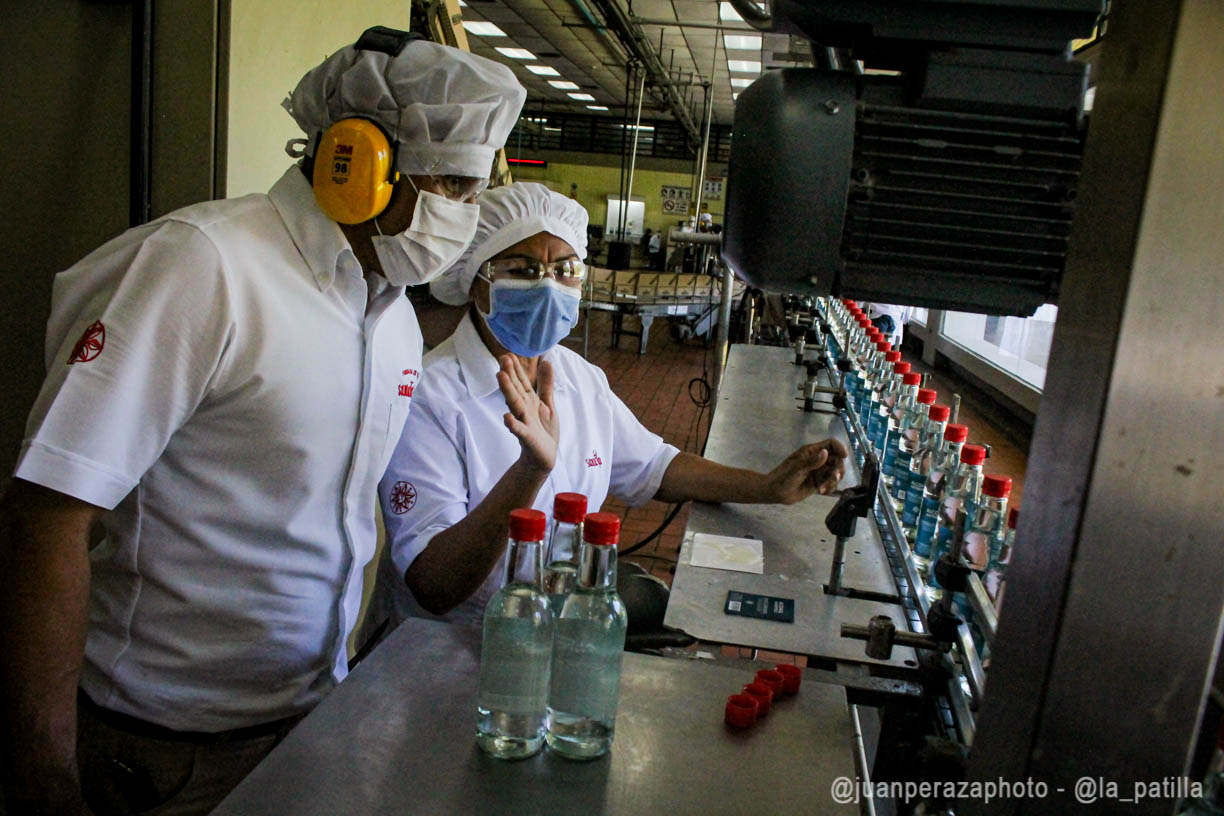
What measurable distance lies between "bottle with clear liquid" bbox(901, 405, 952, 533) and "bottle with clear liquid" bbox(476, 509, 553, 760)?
3.82 feet

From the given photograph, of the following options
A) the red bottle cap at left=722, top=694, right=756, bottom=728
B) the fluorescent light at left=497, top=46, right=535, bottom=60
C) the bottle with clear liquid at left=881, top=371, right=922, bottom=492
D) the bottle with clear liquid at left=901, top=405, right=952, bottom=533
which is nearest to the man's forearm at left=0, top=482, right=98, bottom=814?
the red bottle cap at left=722, top=694, right=756, bottom=728

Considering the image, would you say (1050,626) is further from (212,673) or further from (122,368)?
(212,673)

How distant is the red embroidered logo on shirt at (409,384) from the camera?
1423mm

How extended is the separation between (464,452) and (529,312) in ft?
0.97

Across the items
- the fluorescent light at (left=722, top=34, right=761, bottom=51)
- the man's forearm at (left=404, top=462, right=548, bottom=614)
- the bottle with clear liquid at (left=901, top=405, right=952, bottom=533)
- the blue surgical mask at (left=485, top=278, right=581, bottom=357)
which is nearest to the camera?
the man's forearm at (left=404, top=462, right=548, bottom=614)

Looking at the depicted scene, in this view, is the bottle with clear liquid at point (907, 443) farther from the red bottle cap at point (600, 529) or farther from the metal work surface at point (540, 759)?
the red bottle cap at point (600, 529)

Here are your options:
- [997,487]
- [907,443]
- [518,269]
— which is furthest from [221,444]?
[907,443]

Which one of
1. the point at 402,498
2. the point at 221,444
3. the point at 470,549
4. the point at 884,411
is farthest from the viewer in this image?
the point at 884,411

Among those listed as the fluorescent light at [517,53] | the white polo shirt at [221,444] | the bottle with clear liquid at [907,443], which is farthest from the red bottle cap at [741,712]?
the fluorescent light at [517,53]

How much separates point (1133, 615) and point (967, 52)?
1.23 ft

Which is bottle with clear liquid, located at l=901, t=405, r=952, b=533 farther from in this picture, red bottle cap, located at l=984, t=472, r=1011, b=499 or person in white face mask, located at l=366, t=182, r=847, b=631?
red bottle cap, located at l=984, t=472, r=1011, b=499

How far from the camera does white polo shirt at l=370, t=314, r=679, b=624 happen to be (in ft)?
5.07

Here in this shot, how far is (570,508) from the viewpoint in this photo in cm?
88

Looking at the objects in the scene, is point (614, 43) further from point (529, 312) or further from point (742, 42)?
point (529, 312)
